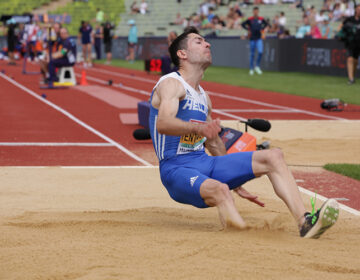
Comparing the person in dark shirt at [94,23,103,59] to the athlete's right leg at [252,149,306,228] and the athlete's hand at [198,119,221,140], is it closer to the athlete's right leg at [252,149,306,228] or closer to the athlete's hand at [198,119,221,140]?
the athlete's right leg at [252,149,306,228]

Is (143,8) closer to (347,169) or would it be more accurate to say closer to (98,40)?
(98,40)

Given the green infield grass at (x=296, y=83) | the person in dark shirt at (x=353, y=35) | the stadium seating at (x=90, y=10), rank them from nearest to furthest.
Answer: the green infield grass at (x=296, y=83)
the person in dark shirt at (x=353, y=35)
the stadium seating at (x=90, y=10)

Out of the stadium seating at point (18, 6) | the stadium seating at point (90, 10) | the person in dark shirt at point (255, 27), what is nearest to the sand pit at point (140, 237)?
the person in dark shirt at point (255, 27)

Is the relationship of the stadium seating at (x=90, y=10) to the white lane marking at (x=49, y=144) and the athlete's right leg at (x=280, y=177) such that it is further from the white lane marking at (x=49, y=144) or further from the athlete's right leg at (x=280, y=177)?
the athlete's right leg at (x=280, y=177)

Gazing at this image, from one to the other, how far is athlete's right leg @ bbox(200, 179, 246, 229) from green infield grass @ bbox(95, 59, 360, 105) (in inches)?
509

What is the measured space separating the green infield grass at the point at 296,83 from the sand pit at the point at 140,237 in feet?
36.9

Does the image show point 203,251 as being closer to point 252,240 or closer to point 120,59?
point 252,240

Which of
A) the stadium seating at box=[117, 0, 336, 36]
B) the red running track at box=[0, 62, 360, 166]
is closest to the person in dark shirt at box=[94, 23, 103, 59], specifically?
the stadium seating at box=[117, 0, 336, 36]

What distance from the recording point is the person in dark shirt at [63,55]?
21.2 meters

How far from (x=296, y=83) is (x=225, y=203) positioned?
63.6 ft

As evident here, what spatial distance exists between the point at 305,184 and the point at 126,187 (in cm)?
201

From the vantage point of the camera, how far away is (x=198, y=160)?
5656 mm

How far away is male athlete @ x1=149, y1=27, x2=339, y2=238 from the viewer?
520cm

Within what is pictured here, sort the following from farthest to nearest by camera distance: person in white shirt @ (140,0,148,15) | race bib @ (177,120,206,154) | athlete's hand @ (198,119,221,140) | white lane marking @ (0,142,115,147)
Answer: person in white shirt @ (140,0,148,15)
white lane marking @ (0,142,115,147)
race bib @ (177,120,206,154)
athlete's hand @ (198,119,221,140)
